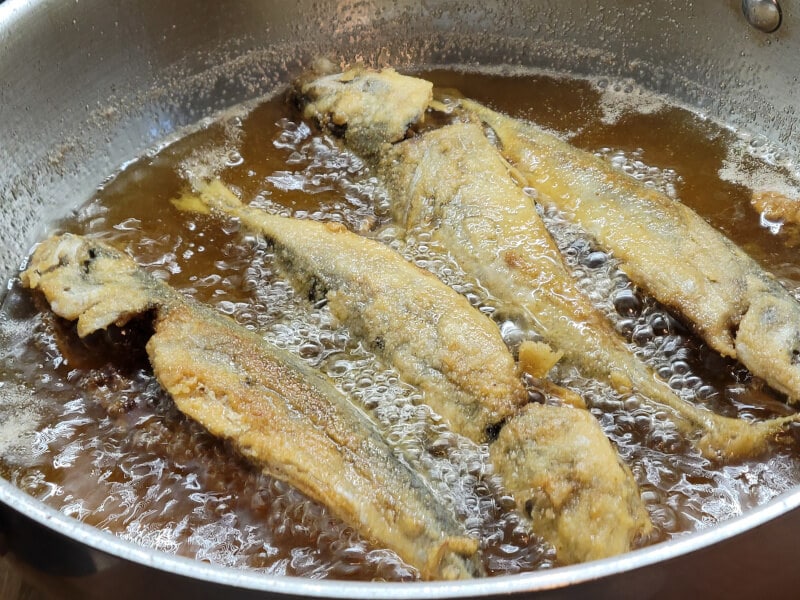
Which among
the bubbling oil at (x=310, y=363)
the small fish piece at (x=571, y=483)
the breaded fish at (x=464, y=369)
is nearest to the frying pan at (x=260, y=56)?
the bubbling oil at (x=310, y=363)

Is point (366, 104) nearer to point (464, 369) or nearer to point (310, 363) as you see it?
point (310, 363)

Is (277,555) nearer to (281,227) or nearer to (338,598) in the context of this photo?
(338,598)


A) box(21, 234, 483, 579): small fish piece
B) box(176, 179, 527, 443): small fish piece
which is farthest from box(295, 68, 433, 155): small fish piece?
box(21, 234, 483, 579): small fish piece

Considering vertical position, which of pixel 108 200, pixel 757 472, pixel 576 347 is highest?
pixel 108 200

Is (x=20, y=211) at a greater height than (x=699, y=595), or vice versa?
(x=20, y=211)

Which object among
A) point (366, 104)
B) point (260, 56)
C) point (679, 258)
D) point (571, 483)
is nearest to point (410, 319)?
point (571, 483)

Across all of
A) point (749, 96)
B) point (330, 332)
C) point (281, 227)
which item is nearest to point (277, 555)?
point (330, 332)

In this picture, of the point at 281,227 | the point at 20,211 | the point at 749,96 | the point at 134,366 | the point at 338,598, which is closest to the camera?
the point at 338,598
